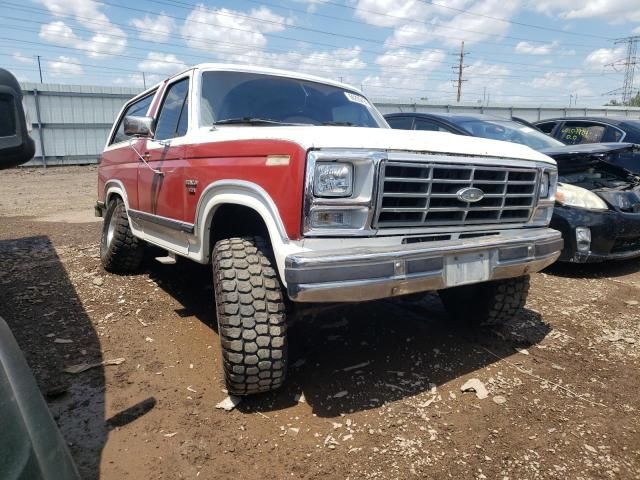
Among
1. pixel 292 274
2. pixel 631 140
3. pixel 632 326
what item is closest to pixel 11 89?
pixel 292 274

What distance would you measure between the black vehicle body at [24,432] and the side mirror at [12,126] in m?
0.51

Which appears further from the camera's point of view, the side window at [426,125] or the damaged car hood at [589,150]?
the side window at [426,125]

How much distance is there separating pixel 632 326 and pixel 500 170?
6.74 ft

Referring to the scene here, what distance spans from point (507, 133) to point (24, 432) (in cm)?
626

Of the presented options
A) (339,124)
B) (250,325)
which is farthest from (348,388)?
(339,124)

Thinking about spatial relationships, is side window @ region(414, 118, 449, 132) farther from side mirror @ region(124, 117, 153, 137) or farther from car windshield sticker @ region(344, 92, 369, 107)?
side mirror @ region(124, 117, 153, 137)

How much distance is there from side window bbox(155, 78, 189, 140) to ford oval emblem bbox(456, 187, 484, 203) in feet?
6.47

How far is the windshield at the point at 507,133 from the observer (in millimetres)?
6043

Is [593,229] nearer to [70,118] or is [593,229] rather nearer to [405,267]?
[405,267]

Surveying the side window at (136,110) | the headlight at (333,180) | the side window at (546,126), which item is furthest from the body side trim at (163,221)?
the side window at (546,126)

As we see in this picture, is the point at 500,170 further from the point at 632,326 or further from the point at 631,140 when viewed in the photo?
the point at 631,140

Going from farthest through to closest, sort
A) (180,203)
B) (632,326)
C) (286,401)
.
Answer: (632,326) → (180,203) → (286,401)

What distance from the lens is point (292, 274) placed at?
2229 millimetres

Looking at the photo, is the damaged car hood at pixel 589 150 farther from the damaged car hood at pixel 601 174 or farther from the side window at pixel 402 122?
the side window at pixel 402 122
